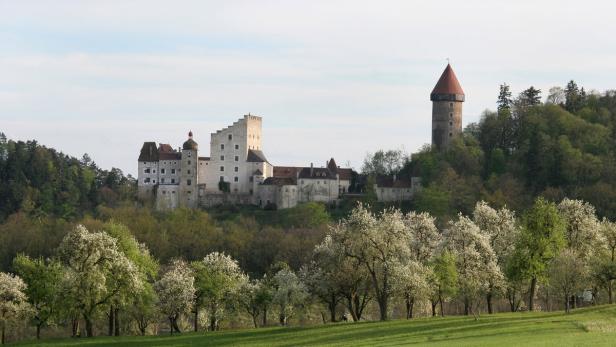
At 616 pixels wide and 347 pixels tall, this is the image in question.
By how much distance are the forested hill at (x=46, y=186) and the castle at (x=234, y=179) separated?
27.3ft

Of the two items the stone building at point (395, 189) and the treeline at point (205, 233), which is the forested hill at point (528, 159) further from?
the treeline at point (205, 233)

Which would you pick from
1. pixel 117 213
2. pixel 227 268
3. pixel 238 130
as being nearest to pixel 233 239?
pixel 117 213

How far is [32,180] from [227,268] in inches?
3603

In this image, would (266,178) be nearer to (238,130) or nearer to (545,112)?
(238,130)

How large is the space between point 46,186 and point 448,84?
55587 mm

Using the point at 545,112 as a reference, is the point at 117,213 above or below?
below

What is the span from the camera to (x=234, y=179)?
155000mm

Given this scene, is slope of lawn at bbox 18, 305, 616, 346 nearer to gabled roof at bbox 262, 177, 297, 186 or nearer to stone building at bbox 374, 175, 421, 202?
gabled roof at bbox 262, 177, 297, 186

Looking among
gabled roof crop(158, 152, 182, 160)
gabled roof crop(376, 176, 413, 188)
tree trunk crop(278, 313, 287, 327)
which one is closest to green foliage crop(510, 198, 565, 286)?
tree trunk crop(278, 313, 287, 327)

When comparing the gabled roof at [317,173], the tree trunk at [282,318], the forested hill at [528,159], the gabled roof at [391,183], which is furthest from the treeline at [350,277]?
the gabled roof at [317,173]

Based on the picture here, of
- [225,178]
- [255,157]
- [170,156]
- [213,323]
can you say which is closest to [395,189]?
[255,157]

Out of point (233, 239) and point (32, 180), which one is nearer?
point (233, 239)

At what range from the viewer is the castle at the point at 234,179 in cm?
15325

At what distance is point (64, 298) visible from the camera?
75.1 meters
